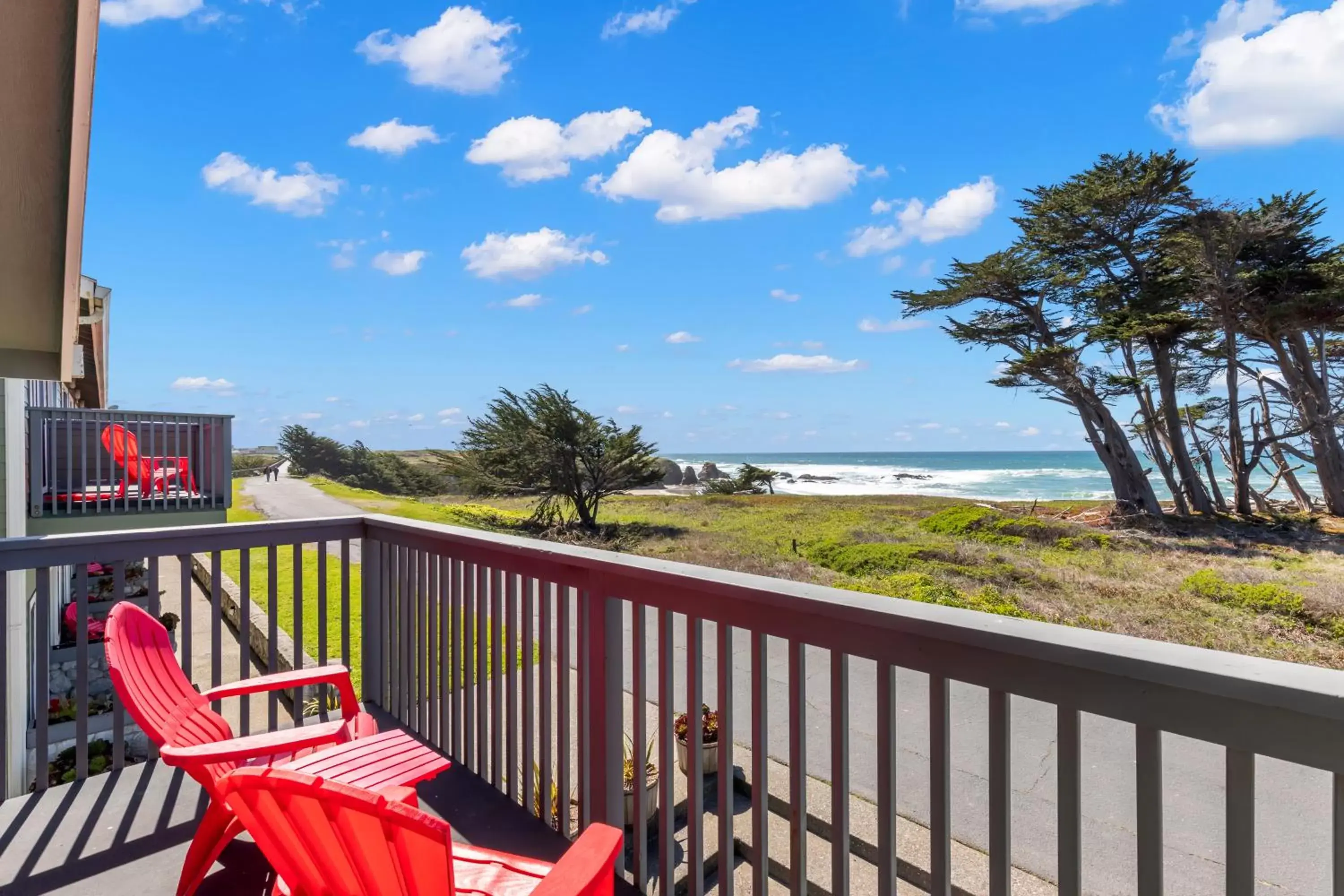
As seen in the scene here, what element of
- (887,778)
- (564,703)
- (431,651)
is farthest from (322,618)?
(887,778)

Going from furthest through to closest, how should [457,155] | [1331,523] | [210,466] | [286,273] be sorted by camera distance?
[286,273] → [457,155] → [1331,523] → [210,466]

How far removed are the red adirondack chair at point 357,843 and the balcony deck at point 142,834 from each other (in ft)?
3.35

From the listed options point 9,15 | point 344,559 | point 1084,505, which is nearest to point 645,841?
point 344,559

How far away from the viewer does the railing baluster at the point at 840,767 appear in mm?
1232

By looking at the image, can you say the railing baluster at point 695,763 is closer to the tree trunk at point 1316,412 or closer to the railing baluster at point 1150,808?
the railing baluster at point 1150,808

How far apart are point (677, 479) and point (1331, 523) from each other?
1717cm

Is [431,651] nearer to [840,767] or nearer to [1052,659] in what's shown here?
[840,767]

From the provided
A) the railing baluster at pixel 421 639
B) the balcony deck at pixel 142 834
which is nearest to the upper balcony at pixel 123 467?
the balcony deck at pixel 142 834

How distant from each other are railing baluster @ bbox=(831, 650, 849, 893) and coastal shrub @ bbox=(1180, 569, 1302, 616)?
7.52 metres

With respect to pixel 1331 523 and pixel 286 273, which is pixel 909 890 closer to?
pixel 1331 523

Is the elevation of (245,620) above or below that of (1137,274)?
below

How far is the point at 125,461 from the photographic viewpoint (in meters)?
6.93

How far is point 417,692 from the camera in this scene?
2660 mm

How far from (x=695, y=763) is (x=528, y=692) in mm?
838
